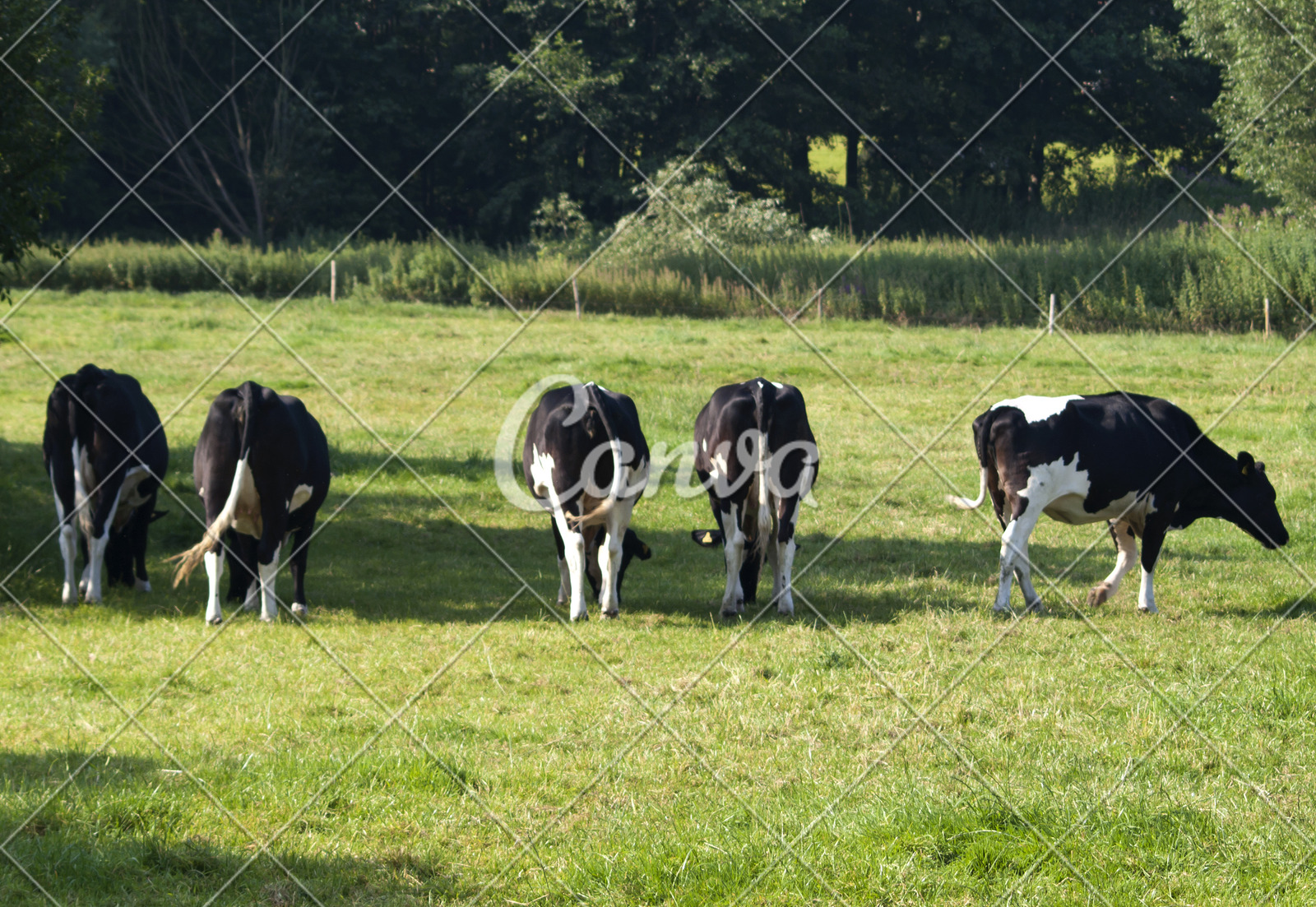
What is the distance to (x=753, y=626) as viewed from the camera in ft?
29.3

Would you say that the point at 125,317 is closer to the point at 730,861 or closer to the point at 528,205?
the point at 528,205

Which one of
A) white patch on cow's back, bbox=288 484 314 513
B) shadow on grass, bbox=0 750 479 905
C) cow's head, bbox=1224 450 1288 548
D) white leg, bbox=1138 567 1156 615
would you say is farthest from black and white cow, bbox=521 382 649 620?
cow's head, bbox=1224 450 1288 548

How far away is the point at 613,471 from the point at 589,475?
0.20 metres

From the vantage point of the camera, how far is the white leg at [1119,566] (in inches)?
367

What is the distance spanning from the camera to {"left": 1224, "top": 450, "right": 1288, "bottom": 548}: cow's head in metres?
9.77

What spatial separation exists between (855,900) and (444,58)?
50.8 meters

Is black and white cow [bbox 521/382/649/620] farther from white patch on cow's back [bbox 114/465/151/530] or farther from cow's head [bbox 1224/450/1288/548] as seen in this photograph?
cow's head [bbox 1224/450/1288/548]

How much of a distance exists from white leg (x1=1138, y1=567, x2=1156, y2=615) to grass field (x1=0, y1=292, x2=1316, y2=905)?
12 centimetres

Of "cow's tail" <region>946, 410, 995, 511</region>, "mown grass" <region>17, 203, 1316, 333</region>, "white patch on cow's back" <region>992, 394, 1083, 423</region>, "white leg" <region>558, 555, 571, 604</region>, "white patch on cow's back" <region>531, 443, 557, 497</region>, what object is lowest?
"white leg" <region>558, 555, 571, 604</region>

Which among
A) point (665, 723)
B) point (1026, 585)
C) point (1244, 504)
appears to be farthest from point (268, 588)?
point (1244, 504)

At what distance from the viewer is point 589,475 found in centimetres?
935

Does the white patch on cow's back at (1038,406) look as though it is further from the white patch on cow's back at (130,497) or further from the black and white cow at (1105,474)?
the white patch on cow's back at (130,497)

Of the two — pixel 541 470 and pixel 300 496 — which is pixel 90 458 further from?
pixel 541 470

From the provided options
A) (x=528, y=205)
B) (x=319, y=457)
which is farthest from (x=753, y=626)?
(x=528, y=205)
